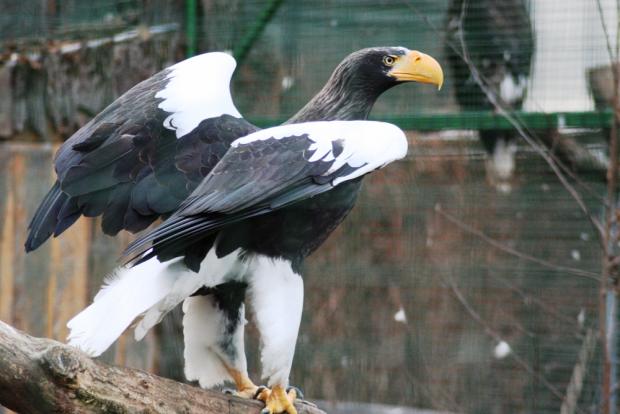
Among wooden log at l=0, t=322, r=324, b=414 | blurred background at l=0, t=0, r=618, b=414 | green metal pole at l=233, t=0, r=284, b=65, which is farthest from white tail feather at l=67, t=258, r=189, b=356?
green metal pole at l=233, t=0, r=284, b=65

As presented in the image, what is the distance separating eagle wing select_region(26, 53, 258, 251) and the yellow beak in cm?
58

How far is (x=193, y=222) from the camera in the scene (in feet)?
9.36

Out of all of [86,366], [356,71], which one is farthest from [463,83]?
[86,366]

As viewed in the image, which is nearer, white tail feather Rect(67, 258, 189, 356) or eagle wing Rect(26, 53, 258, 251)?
white tail feather Rect(67, 258, 189, 356)

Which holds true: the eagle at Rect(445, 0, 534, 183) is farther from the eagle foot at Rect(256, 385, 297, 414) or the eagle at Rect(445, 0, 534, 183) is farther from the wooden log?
the wooden log

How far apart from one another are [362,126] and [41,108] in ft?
9.44

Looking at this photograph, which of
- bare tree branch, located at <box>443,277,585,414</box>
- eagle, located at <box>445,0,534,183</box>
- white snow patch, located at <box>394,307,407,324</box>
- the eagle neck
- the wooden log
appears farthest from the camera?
white snow patch, located at <box>394,307,407,324</box>

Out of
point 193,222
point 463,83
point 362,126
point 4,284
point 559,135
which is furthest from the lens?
point 4,284

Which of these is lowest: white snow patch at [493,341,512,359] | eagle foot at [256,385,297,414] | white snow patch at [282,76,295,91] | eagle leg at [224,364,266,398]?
white snow patch at [493,341,512,359]

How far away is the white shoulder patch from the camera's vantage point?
10.6ft

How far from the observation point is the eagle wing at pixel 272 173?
2865 mm

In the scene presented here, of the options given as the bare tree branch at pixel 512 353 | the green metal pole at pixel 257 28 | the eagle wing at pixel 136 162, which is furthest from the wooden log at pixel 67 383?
the green metal pole at pixel 257 28

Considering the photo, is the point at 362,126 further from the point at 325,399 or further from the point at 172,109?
the point at 325,399

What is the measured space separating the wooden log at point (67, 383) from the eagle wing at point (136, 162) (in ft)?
1.84
